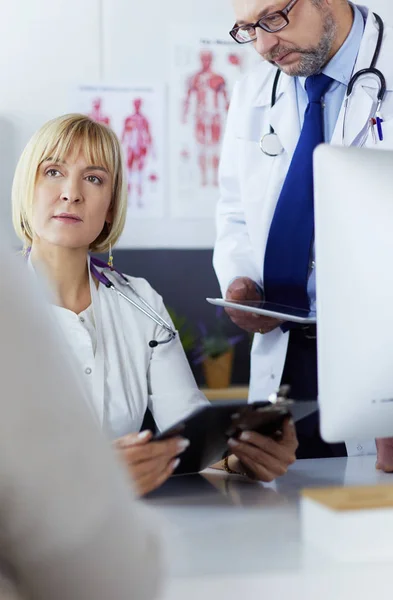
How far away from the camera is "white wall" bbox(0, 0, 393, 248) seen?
3.06 metres

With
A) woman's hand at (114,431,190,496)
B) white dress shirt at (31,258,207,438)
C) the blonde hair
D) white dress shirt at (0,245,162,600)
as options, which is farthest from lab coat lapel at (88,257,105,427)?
white dress shirt at (0,245,162,600)

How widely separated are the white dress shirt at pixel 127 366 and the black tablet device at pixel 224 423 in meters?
0.47

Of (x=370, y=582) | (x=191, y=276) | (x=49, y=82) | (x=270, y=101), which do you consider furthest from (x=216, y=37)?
(x=370, y=582)

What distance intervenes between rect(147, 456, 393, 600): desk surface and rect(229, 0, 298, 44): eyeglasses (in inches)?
41.0

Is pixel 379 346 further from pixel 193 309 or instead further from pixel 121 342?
pixel 193 309

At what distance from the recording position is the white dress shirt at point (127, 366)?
63.0 inches

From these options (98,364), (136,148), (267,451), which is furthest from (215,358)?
(267,451)

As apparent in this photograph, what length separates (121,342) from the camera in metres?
1.69

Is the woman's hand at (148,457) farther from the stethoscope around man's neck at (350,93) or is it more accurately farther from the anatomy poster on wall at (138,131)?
the anatomy poster on wall at (138,131)

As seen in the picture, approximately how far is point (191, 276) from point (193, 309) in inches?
5.5

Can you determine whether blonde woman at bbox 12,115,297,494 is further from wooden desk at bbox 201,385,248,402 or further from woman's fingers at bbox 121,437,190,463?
wooden desk at bbox 201,385,248,402

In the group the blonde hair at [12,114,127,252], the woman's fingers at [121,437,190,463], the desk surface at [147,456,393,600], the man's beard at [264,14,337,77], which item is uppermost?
the man's beard at [264,14,337,77]

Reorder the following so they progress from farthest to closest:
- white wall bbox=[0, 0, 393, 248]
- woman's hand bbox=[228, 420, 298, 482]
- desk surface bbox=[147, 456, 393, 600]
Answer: white wall bbox=[0, 0, 393, 248] < woman's hand bbox=[228, 420, 298, 482] < desk surface bbox=[147, 456, 393, 600]

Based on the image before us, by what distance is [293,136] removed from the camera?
6.33 ft
